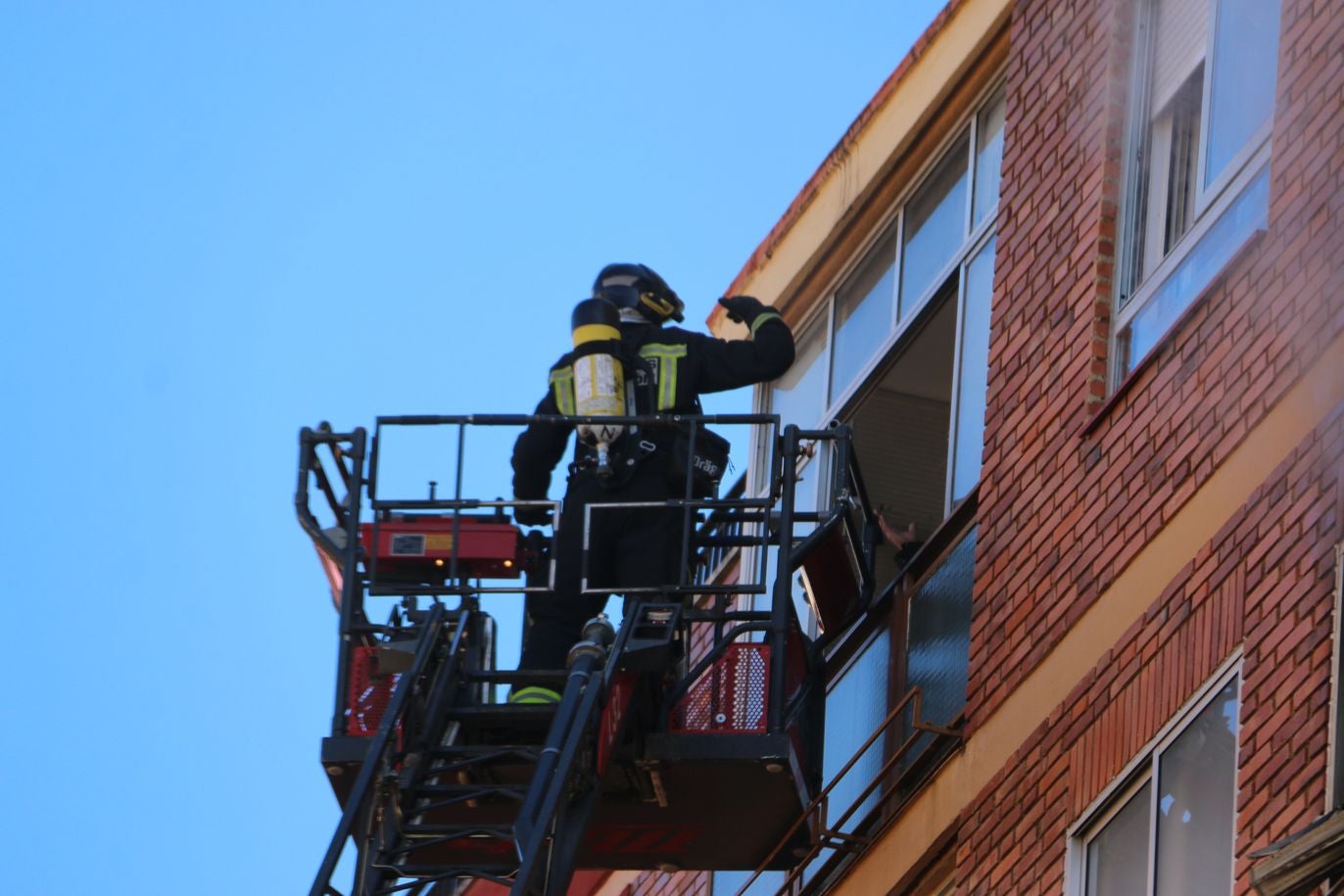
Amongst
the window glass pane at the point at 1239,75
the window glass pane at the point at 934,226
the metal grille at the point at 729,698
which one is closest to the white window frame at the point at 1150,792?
the metal grille at the point at 729,698

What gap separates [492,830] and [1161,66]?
465 centimetres

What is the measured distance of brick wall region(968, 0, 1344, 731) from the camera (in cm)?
1048

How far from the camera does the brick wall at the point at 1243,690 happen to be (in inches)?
372

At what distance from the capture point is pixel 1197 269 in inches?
460

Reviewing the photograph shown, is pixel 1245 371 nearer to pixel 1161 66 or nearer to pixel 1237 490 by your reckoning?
pixel 1237 490

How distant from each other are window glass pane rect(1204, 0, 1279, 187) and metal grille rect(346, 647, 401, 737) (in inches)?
163

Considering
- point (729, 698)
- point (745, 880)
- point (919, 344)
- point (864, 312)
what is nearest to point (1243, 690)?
point (729, 698)

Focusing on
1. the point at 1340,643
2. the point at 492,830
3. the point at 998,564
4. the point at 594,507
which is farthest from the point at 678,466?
the point at 1340,643

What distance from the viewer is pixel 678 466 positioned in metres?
13.2

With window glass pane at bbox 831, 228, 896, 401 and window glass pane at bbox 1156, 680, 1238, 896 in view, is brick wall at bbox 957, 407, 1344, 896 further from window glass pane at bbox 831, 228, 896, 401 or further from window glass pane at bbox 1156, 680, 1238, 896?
window glass pane at bbox 831, 228, 896, 401

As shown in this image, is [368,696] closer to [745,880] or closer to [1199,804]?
[1199,804]

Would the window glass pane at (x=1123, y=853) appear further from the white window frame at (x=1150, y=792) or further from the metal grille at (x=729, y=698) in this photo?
the metal grille at (x=729, y=698)

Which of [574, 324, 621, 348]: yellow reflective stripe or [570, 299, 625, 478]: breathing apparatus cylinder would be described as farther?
[574, 324, 621, 348]: yellow reflective stripe

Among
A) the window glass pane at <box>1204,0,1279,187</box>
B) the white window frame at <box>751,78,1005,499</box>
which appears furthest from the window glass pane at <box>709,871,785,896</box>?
the window glass pane at <box>1204,0,1279,187</box>
